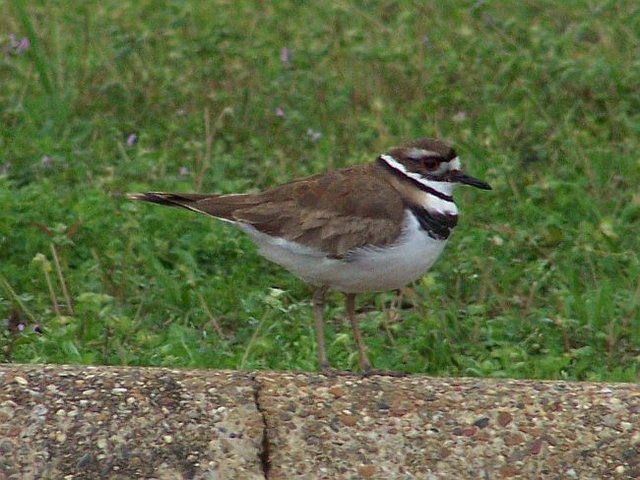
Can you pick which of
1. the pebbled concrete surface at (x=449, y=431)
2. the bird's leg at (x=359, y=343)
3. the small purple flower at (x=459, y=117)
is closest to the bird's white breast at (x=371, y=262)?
the bird's leg at (x=359, y=343)

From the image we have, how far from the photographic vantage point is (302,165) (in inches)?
323

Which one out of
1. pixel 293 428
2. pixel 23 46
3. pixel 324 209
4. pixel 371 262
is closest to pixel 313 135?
pixel 23 46

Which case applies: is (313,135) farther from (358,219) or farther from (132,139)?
(358,219)

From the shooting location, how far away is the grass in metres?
6.10

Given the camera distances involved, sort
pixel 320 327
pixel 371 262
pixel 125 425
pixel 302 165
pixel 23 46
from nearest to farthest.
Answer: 1. pixel 125 425
2. pixel 371 262
3. pixel 320 327
4. pixel 302 165
5. pixel 23 46

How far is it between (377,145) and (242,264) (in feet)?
5.25

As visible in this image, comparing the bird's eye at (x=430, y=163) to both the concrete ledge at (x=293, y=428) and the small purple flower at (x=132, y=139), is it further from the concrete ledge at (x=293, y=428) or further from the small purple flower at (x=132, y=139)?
the small purple flower at (x=132, y=139)

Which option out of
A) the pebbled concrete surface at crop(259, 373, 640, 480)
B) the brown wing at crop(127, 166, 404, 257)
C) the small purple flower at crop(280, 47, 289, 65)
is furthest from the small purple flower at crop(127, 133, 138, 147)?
the pebbled concrete surface at crop(259, 373, 640, 480)

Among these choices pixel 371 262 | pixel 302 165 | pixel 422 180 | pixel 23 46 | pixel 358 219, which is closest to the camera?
pixel 371 262

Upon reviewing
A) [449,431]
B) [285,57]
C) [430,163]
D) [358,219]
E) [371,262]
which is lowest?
[449,431]

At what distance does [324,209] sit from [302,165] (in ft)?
8.91

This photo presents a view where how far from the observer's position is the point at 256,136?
8.66m

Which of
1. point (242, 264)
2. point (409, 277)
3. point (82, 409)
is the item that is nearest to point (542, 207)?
point (242, 264)

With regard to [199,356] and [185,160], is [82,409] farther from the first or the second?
[185,160]
